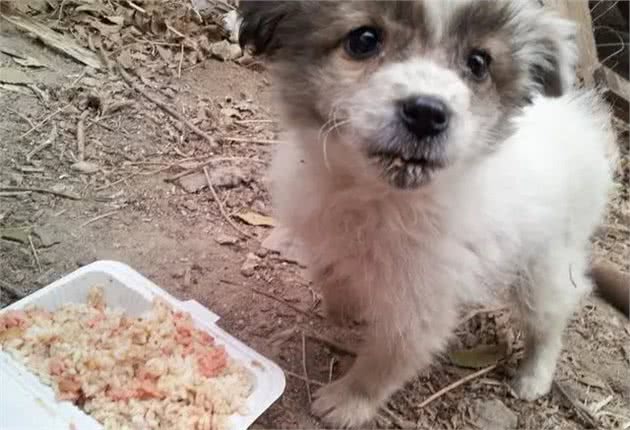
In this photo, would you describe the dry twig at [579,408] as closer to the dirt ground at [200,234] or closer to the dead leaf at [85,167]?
the dirt ground at [200,234]

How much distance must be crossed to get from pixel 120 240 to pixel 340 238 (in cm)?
89

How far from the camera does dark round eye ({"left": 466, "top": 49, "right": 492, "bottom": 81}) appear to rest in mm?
1385

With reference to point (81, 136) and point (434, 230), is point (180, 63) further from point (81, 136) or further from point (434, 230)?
point (434, 230)

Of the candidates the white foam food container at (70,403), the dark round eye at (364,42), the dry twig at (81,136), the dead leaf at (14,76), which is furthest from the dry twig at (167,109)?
the dark round eye at (364,42)

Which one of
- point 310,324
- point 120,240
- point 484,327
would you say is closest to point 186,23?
point 120,240

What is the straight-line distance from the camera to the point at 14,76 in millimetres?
2615

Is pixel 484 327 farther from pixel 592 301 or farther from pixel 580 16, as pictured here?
pixel 580 16

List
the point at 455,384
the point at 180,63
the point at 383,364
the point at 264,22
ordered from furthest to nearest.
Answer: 1. the point at 180,63
2. the point at 455,384
3. the point at 383,364
4. the point at 264,22

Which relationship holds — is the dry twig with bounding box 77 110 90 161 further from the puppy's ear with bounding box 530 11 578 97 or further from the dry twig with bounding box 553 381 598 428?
A: the dry twig with bounding box 553 381 598 428

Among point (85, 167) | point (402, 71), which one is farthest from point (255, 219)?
point (402, 71)

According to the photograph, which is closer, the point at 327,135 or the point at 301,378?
the point at 327,135

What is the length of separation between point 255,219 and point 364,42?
119 centimetres

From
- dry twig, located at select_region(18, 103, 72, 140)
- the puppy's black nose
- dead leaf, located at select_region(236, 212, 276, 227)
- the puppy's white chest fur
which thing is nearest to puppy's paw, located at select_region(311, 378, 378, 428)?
the puppy's white chest fur

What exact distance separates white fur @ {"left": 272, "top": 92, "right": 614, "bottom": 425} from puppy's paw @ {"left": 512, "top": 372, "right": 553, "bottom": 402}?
0.27 meters
